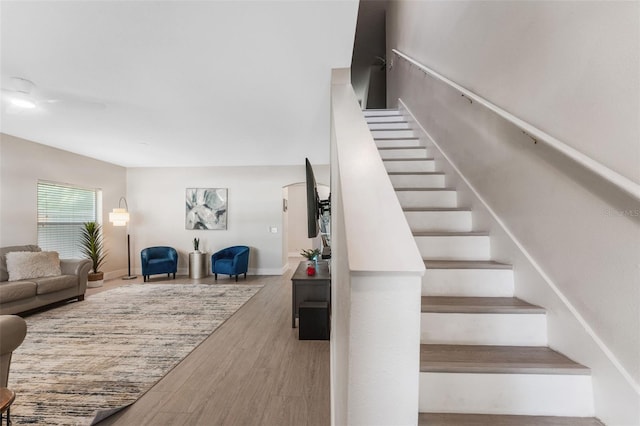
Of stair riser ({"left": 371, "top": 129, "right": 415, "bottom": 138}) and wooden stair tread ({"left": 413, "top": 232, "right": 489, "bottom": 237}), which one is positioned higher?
stair riser ({"left": 371, "top": 129, "right": 415, "bottom": 138})

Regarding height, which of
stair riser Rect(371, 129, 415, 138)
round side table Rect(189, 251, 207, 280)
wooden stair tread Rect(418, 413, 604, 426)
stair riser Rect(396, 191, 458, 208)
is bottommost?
round side table Rect(189, 251, 207, 280)

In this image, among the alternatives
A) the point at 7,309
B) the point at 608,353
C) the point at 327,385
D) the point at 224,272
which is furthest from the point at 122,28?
the point at 224,272

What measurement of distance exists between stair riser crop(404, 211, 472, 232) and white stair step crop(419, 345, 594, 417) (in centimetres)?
101

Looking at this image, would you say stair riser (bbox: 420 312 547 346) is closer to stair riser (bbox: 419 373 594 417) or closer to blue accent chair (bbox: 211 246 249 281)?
stair riser (bbox: 419 373 594 417)

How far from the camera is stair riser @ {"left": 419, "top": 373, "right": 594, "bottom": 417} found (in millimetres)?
1120

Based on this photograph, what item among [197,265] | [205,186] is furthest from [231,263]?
[205,186]

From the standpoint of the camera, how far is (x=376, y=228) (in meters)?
0.76

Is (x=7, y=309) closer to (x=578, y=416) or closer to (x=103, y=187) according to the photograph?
(x=103, y=187)

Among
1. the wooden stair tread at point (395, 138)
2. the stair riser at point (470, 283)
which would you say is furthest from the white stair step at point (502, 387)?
the wooden stair tread at point (395, 138)

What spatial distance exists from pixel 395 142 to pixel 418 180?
78 centimetres

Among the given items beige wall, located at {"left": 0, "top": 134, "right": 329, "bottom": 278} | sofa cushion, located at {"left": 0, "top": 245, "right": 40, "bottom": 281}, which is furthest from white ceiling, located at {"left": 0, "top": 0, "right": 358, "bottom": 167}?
beige wall, located at {"left": 0, "top": 134, "right": 329, "bottom": 278}

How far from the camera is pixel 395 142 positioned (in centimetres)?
308

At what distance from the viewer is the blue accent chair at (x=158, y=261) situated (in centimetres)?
574

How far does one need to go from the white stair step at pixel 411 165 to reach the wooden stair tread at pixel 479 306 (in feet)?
4.72
